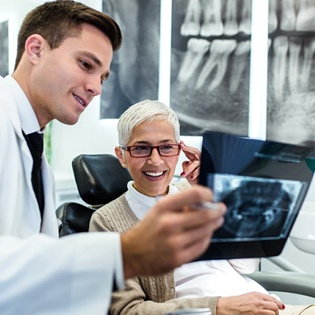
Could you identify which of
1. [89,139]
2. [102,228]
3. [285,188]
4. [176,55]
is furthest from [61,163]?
[285,188]

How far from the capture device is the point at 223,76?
2.82m

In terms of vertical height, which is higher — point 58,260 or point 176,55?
point 176,55

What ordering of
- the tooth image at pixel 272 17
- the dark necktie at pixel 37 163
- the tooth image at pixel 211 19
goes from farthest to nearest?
the tooth image at pixel 211 19
the tooth image at pixel 272 17
the dark necktie at pixel 37 163

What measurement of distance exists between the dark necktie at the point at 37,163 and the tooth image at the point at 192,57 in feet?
5.84

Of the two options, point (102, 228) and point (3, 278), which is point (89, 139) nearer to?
point (102, 228)

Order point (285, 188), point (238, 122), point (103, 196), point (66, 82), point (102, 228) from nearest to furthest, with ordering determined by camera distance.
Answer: point (285, 188)
point (66, 82)
point (102, 228)
point (103, 196)
point (238, 122)

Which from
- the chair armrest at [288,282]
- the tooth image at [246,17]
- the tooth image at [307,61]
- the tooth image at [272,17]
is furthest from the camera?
the tooth image at [246,17]

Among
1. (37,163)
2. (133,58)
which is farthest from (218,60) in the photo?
(37,163)

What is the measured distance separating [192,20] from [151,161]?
1645 mm

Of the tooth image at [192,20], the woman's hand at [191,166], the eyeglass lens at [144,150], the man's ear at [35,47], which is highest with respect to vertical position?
the tooth image at [192,20]

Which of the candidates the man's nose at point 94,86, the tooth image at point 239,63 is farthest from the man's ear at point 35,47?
the tooth image at point 239,63

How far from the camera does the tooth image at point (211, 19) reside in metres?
2.87

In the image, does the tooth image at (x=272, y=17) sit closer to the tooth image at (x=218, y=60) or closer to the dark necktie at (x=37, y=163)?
the tooth image at (x=218, y=60)

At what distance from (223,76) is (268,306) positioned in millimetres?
1726
